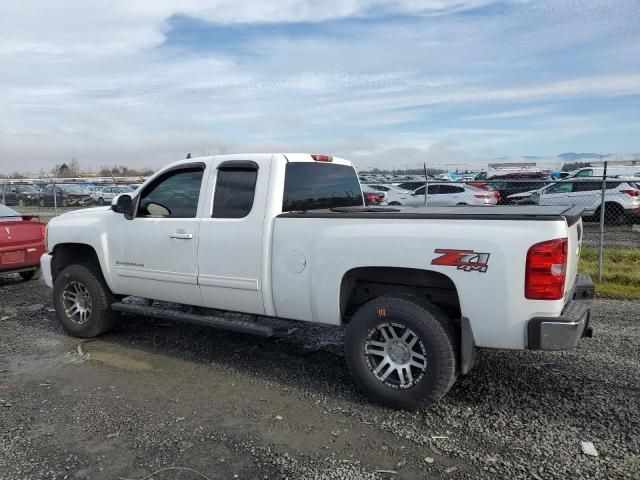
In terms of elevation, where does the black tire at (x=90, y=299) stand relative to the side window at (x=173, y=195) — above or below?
below

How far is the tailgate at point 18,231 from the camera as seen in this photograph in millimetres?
8602

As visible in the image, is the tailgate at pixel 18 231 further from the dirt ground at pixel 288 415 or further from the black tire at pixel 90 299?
the dirt ground at pixel 288 415

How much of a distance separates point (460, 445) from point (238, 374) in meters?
2.13

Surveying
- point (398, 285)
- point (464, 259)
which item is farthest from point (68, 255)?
point (464, 259)

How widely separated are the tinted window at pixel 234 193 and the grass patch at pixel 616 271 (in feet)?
18.6

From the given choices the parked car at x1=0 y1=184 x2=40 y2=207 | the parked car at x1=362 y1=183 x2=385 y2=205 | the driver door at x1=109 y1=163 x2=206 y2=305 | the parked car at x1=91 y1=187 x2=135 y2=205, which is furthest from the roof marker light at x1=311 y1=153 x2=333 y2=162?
the parked car at x1=0 y1=184 x2=40 y2=207

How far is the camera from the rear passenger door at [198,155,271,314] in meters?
4.66

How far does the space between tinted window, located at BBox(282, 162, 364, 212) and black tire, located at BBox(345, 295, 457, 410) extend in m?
1.29

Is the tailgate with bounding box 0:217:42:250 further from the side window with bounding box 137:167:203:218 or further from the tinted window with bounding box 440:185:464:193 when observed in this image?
the tinted window with bounding box 440:185:464:193

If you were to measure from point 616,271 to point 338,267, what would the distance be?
6649mm

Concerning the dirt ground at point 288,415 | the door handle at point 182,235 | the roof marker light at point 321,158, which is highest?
the roof marker light at point 321,158

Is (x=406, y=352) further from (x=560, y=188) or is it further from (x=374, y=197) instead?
(x=560, y=188)

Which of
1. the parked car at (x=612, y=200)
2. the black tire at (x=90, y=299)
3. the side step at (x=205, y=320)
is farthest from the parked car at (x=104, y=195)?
the side step at (x=205, y=320)

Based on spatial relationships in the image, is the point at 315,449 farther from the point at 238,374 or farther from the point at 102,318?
the point at 102,318
